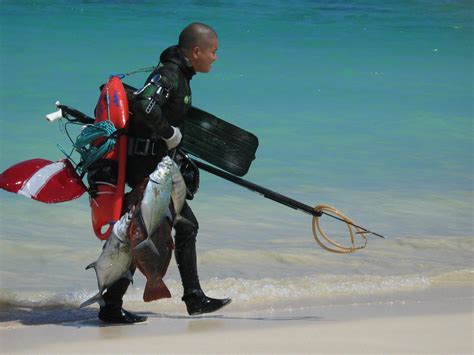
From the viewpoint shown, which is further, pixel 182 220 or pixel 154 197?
pixel 182 220

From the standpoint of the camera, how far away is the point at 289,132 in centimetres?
1123

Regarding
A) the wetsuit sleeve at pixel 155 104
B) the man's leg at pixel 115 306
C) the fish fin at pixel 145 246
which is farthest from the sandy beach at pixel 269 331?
the wetsuit sleeve at pixel 155 104

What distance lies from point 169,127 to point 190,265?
2.34 ft

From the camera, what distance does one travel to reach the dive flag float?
15.7 feet

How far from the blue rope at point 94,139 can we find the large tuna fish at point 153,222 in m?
0.22

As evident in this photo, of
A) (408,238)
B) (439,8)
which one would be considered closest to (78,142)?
(408,238)

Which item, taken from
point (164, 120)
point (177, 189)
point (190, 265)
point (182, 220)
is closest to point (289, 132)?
point (190, 265)

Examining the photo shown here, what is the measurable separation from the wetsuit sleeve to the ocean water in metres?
1.12

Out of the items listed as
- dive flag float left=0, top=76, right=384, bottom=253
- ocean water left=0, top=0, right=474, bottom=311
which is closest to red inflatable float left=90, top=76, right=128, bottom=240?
dive flag float left=0, top=76, right=384, bottom=253

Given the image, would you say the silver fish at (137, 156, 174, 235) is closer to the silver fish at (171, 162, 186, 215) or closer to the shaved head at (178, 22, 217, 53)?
the silver fish at (171, 162, 186, 215)

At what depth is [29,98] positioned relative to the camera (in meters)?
12.4

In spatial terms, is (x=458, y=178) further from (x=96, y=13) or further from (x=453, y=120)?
(x=96, y=13)

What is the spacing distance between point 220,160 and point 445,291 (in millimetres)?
1493

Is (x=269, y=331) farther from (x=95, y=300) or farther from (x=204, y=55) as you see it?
(x=204, y=55)
